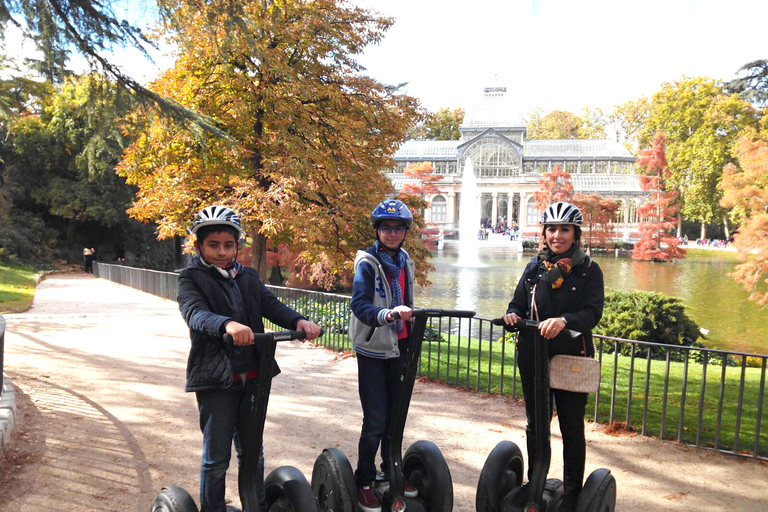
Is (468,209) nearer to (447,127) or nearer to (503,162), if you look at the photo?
(503,162)

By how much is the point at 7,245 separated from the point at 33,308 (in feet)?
52.3

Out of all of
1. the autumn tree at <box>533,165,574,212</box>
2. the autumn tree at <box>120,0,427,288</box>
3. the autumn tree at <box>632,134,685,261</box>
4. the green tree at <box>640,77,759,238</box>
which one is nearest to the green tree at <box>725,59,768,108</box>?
the green tree at <box>640,77,759,238</box>

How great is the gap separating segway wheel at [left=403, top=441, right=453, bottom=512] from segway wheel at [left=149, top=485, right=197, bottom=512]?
128cm

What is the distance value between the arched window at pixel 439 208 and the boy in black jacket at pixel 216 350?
6018cm

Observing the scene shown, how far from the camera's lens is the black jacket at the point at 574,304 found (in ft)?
10.7

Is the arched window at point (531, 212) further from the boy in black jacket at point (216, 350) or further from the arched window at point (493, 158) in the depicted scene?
the boy in black jacket at point (216, 350)

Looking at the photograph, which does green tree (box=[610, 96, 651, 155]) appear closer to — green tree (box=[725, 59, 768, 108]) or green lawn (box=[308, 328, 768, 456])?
green tree (box=[725, 59, 768, 108])

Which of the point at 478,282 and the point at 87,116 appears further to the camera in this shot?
the point at 478,282

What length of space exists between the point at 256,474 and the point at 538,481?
153 centimetres

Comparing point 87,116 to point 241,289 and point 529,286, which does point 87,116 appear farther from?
point 529,286

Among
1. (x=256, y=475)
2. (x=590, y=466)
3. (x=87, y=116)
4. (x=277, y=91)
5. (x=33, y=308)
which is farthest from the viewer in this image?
(x=33, y=308)

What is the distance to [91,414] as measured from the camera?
18.7ft

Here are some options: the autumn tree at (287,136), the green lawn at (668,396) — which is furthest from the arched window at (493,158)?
the green lawn at (668,396)

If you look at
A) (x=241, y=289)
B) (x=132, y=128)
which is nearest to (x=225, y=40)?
(x=132, y=128)
